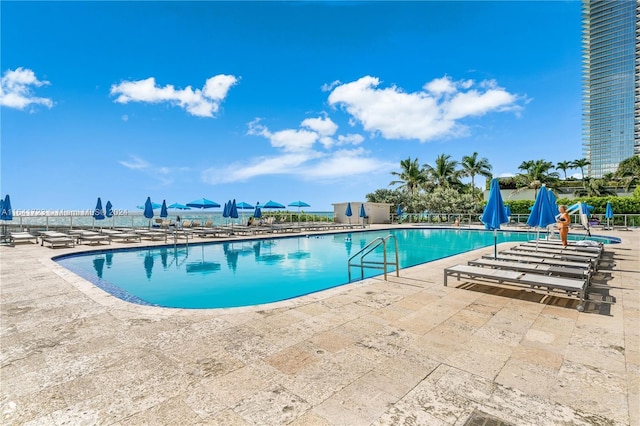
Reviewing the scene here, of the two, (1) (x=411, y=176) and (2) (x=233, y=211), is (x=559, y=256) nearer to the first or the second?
(2) (x=233, y=211)

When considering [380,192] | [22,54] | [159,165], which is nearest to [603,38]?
[380,192]

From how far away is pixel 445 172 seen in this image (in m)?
33.8

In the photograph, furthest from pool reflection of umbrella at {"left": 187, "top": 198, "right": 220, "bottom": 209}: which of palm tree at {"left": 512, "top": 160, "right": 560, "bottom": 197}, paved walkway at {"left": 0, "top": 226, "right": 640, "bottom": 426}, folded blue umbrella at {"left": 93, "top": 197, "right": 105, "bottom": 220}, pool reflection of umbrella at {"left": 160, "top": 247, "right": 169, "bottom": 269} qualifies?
palm tree at {"left": 512, "top": 160, "right": 560, "bottom": 197}

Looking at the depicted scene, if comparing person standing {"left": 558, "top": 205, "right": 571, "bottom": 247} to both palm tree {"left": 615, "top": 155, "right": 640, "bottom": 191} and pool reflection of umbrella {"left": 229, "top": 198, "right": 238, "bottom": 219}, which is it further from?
palm tree {"left": 615, "top": 155, "right": 640, "bottom": 191}

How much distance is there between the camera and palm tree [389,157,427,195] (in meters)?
34.0

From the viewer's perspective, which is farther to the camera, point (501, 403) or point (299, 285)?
point (299, 285)

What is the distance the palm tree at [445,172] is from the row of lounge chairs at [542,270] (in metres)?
26.7

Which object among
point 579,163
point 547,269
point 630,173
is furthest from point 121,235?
point 579,163

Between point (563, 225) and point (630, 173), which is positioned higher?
point (630, 173)

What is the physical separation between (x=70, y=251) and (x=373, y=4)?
1582 cm

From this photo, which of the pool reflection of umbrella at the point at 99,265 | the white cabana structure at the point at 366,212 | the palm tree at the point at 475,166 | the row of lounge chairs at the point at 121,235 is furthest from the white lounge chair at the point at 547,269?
the palm tree at the point at 475,166

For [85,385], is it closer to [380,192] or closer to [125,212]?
[125,212]

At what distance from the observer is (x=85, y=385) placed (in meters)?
2.39

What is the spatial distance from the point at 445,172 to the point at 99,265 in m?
32.3
